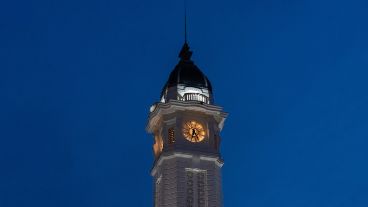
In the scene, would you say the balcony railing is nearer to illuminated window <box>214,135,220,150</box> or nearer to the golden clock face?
the golden clock face

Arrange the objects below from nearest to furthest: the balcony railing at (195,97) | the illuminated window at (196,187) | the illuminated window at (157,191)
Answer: the illuminated window at (196,187) → the illuminated window at (157,191) → the balcony railing at (195,97)

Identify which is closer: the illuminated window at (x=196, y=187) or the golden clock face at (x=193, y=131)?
the illuminated window at (x=196, y=187)

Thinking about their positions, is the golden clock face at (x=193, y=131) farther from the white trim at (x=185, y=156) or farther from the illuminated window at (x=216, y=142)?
the white trim at (x=185, y=156)

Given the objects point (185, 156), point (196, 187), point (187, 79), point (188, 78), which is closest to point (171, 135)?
point (185, 156)

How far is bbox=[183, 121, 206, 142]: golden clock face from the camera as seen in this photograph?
7090 centimetres

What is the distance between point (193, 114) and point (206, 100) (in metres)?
2.95

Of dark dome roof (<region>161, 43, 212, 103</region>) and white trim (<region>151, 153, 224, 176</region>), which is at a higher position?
dark dome roof (<region>161, 43, 212, 103</region>)

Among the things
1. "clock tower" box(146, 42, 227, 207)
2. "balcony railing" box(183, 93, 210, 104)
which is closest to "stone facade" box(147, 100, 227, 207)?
"clock tower" box(146, 42, 227, 207)

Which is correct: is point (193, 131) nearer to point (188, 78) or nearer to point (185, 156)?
point (185, 156)

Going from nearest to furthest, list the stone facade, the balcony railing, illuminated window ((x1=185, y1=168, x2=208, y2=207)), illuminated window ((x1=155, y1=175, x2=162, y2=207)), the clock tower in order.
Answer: illuminated window ((x1=185, y1=168, x2=208, y2=207)) → the stone facade → the clock tower → illuminated window ((x1=155, y1=175, x2=162, y2=207)) → the balcony railing

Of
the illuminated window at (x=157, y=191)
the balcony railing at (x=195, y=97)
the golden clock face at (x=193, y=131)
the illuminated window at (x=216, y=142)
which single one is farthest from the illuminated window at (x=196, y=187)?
the balcony railing at (x=195, y=97)

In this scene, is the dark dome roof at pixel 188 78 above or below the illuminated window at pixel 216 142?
above

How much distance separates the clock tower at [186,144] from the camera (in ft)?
224

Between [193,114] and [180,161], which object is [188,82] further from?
[180,161]
